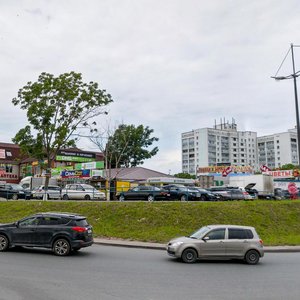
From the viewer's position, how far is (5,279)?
32.0ft

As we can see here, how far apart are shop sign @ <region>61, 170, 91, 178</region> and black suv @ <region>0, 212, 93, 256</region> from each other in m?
40.1

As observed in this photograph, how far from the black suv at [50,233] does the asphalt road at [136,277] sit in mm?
410

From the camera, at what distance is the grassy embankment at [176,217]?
69.7 ft

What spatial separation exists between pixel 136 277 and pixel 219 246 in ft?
15.3

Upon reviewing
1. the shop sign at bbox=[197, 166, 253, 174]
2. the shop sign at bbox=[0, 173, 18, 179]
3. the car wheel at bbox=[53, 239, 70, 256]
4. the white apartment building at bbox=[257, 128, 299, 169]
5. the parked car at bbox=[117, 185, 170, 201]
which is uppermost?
the white apartment building at bbox=[257, 128, 299, 169]

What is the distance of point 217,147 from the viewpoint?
147 metres

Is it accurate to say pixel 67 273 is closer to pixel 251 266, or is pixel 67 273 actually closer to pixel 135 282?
pixel 135 282

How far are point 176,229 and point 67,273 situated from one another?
1142 centimetres

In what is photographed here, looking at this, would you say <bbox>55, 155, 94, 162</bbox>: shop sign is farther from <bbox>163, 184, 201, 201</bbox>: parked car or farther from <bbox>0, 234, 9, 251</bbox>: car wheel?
<bbox>0, 234, 9, 251</bbox>: car wheel

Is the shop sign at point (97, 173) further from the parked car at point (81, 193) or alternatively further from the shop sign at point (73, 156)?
the parked car at point (81, 193)

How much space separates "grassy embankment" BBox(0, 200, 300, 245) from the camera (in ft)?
69.7

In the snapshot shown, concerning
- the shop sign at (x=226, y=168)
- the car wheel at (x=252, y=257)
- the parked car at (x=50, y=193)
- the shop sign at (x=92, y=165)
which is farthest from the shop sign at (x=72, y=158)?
the car wheel at (x=252, y=257)

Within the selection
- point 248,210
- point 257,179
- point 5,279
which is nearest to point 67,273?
point 5,279

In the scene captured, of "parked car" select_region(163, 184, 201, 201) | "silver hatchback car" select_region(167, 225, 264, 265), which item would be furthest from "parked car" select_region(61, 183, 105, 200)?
"silver hatchback car" select_region(167, 225, 264, 265)
